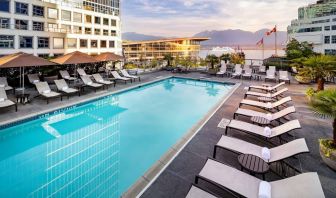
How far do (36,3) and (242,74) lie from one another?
35.0 meters

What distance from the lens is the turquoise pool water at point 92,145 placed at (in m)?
5.07

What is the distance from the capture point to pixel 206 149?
570cm

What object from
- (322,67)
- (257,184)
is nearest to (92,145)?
(257,184)

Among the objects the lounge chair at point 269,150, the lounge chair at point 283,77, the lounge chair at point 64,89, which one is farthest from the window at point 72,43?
the lounge chair at point 269,150

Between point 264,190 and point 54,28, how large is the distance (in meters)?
42.8

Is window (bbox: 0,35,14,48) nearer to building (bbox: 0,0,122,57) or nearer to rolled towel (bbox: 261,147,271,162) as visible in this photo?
building (bbox: 0,0,122,57)

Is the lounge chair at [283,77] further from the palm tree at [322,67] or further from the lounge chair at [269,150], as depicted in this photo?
the lounge chair at [269,150]

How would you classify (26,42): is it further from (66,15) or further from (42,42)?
(66,15)

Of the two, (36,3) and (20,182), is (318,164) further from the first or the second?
(36,3)

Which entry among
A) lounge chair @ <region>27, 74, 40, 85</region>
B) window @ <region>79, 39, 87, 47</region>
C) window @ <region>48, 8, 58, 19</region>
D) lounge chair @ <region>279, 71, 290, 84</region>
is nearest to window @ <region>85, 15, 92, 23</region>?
window @ <region>79, 39, 87, 47</region>

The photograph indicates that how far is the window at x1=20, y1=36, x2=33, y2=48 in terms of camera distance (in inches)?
1335

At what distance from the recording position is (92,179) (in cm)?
527

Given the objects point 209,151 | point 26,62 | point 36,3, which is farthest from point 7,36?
point 209,151

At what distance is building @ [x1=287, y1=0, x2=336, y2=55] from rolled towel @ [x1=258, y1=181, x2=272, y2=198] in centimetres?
7104
